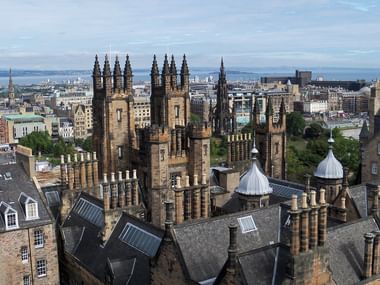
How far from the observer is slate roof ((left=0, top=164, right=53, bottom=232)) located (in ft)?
132

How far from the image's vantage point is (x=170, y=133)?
46938mm

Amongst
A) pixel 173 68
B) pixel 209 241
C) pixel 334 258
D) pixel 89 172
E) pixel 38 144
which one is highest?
pixel 173 68

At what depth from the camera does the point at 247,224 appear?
32.1 metres

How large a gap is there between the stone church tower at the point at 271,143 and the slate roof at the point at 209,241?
24.8 metres

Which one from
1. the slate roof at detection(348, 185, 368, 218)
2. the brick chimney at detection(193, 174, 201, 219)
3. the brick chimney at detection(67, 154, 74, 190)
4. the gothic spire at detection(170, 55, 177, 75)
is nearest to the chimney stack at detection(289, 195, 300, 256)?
the brick chimney at detection(193, 174, 201, 219)

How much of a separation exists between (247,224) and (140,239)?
7.41 metres

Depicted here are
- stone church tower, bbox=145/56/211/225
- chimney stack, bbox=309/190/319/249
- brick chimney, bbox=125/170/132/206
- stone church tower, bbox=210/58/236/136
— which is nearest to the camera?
chimney stack, bbox=309/190/319/249

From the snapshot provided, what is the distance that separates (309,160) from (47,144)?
9203cm

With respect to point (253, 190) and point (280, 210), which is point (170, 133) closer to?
point (253, 190)

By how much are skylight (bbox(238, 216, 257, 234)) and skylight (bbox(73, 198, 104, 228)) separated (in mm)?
12781

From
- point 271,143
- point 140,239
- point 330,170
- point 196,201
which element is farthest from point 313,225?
point 271,143

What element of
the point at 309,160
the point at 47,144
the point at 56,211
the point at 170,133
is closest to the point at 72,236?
the point at 56,211

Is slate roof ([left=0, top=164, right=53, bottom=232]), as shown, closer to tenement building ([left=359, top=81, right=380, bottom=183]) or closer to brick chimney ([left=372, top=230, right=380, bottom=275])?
brick chimney ([left=372, top=230, right=380, bottom=275])

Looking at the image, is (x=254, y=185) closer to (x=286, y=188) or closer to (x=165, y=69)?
(x=286, y=188)
